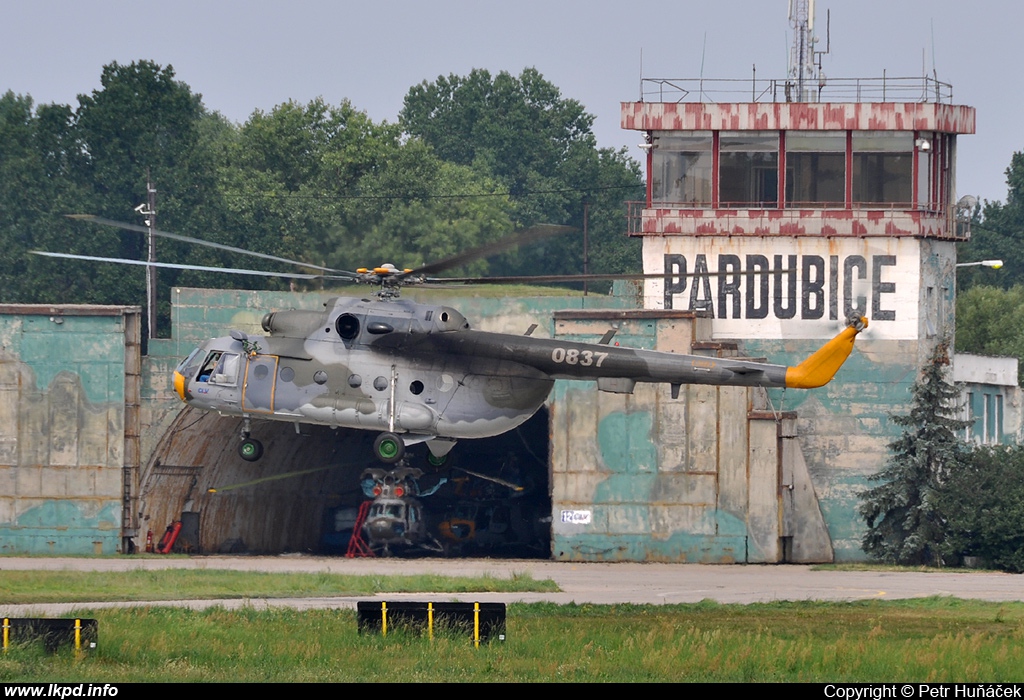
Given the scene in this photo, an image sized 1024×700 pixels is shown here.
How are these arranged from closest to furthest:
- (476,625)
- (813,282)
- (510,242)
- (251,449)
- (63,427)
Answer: (476,625) → (510,242) → (251,449) → (63,427) → (813,282)

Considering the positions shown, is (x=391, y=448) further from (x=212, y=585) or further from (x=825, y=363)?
(x=825, y=363)

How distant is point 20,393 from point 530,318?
16.4 m

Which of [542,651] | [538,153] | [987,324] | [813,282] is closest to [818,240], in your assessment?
[813,282]

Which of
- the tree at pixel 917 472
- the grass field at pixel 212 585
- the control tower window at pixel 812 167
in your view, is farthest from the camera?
the control tower window at pixel 812 167

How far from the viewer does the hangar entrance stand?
5541cm

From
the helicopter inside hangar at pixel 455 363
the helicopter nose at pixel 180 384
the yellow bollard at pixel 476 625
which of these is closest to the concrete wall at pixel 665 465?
the helicopter inside hangar at pixel 455 363

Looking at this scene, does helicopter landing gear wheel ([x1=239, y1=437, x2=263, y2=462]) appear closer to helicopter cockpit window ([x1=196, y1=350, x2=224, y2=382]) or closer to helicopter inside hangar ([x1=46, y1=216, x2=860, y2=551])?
helicopter inside hangar ([x1=46, y1=216, x2=860, y2=551])

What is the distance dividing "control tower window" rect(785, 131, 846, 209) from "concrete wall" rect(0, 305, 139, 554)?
22635 mm

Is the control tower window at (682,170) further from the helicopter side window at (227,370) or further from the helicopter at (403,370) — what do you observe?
the helicopter side window at (227,370)

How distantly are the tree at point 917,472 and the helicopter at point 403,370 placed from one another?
1742 cm

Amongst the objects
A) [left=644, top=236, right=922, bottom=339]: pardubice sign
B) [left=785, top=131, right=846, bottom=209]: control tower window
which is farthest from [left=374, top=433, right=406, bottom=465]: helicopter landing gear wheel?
[left=785, top=131, right=846, bottom=209]: control tower window

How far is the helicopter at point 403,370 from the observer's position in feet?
122

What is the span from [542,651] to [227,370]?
1293 cm

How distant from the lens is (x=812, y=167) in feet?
189
